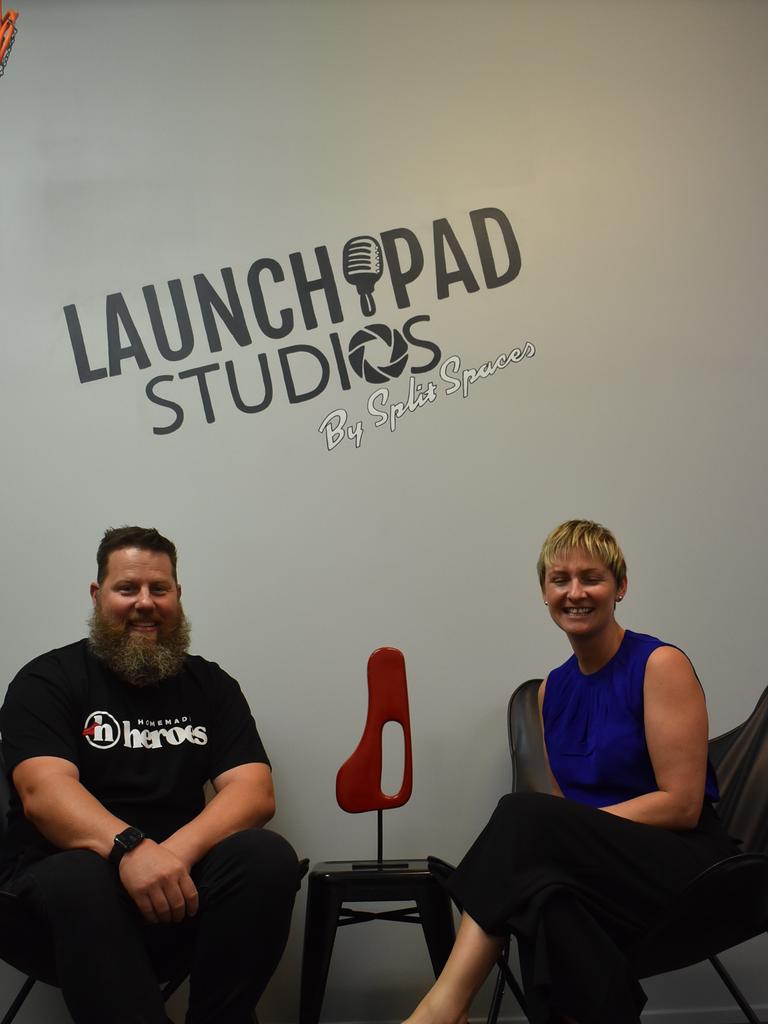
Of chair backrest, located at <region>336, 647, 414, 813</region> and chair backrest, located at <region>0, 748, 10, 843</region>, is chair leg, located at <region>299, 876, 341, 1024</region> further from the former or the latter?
chair backrest, located at <region>0, 748, 10, 843</region>

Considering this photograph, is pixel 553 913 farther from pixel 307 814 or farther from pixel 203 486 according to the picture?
pixel 203 486

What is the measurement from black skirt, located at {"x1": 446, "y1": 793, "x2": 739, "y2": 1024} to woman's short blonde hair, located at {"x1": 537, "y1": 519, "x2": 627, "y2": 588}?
56 centimetres

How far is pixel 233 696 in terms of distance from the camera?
2.42 metres

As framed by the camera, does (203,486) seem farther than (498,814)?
Yes

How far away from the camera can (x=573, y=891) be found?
1815mm

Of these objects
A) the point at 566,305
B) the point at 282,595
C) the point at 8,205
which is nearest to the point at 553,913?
the point at 282,595

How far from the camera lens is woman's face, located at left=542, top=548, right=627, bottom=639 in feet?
7.21

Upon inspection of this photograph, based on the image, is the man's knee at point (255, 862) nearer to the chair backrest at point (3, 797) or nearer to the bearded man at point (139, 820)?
the bearded man at point (139, 820)

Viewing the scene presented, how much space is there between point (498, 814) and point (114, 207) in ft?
6.75

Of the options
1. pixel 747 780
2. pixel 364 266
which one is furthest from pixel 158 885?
pixel 364 266

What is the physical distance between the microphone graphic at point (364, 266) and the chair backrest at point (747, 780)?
60.1 inches

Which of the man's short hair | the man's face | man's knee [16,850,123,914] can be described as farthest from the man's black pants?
the man's short hair

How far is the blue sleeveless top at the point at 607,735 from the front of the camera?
2096mm

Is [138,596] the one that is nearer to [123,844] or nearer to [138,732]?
[138,732]
